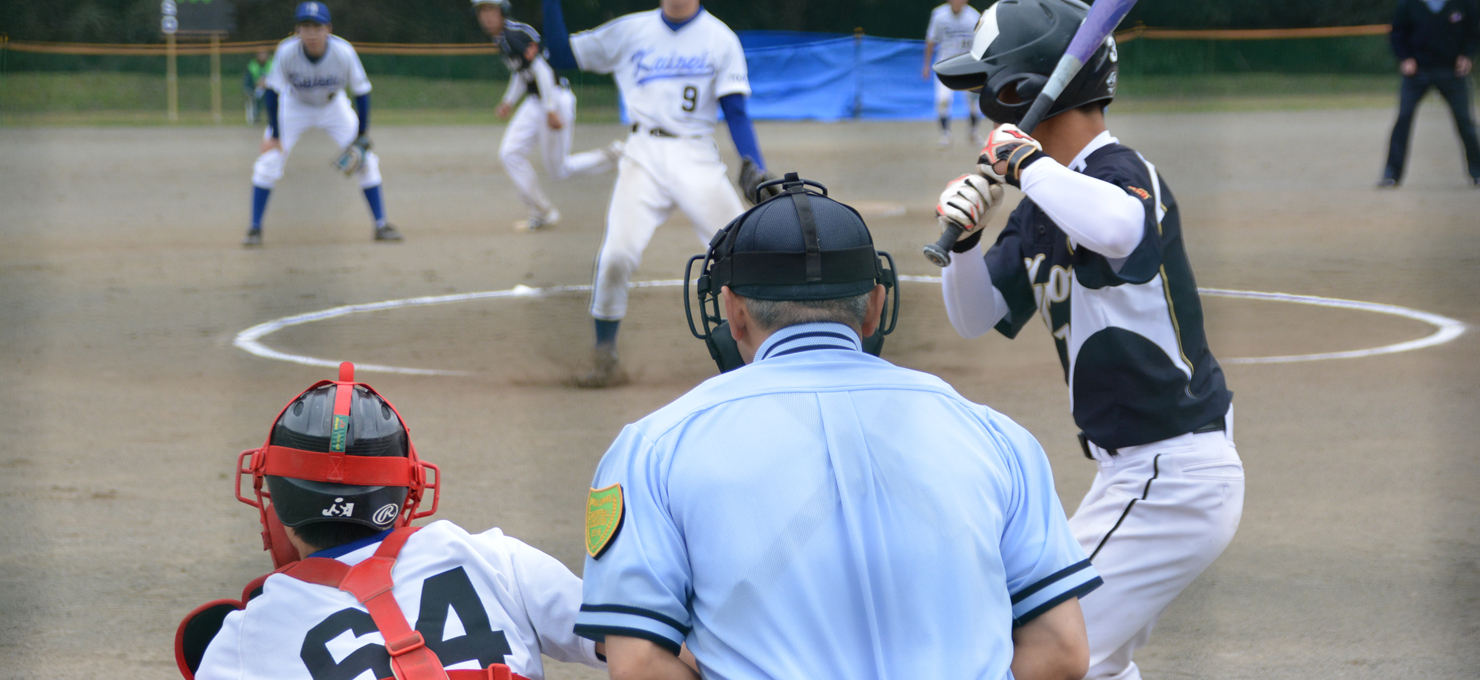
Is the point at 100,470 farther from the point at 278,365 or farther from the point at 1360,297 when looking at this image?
the point at 1360,297

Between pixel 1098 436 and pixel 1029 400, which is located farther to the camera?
pixel 1029 400

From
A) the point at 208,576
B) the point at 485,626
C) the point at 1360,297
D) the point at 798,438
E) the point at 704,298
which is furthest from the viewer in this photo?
the point at 1360,297

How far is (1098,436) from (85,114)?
30.4m

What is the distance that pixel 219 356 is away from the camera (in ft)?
23.4

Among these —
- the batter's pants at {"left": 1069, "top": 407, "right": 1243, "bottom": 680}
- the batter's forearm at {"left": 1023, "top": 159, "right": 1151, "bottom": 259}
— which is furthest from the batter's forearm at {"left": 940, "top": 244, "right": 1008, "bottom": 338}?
the batter's pants at {"left": 1069, "top": 407, "right": 1243, "bottom": 680}

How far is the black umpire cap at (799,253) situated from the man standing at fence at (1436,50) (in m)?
12.8

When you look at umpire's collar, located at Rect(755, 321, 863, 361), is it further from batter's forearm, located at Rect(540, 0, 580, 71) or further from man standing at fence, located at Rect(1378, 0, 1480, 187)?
man standing at fence, located at Rect(1378, 0, 1480, 187)

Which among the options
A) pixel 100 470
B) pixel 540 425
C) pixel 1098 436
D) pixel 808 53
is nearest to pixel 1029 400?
pixel 540 425

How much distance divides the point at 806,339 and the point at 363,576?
28.9 inches

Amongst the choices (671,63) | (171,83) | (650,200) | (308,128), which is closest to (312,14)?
(308,128)

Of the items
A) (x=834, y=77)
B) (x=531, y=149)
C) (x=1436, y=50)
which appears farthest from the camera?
(x=834, y=77)

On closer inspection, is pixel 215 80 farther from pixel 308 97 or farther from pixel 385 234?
pixel 385 234

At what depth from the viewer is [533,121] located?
11.8 meters

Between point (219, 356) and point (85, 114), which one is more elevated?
point (219, 356)
